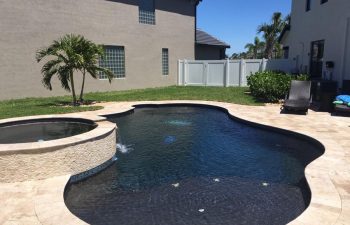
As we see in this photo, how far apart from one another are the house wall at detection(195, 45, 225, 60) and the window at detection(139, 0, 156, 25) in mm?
6143

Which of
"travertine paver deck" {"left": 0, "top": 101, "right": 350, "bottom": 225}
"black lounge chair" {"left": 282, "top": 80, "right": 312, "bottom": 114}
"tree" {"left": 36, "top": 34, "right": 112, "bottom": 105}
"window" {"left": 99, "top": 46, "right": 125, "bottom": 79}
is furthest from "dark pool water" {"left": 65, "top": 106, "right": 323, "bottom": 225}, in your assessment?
"window" {"left": 99, "top": 46, "right": 125, "bottom": 79}

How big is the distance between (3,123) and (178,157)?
5933 millimetres

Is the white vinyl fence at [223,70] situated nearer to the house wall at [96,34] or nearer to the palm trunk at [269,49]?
the house wall at [96,34]

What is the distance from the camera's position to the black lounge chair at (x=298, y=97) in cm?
1305

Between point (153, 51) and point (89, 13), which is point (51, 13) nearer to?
point (89, 13)

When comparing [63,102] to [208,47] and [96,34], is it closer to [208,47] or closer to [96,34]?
[96,34]

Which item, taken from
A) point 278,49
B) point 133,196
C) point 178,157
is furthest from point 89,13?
point 278,49

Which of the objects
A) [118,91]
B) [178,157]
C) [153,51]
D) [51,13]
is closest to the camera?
[178,157]

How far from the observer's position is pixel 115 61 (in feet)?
72.6

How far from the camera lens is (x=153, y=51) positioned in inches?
966

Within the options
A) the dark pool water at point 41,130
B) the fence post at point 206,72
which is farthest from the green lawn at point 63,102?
the fence post at point 206,72

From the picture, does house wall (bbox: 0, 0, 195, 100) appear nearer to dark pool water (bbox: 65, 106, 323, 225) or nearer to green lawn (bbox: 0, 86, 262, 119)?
green lawn (bbox: 0, 86, 262, 119)

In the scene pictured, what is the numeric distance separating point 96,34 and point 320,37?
13.8 meters

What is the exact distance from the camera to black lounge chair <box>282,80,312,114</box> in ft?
42.8
